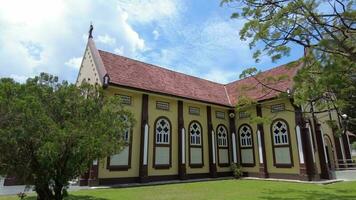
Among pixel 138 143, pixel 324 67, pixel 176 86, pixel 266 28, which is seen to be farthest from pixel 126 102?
pixel 324 67

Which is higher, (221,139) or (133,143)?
(221,139)

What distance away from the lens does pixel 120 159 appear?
17.0 metres

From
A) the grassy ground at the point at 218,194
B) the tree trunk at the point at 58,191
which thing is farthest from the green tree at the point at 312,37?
the tree trunk at the point at 58,191

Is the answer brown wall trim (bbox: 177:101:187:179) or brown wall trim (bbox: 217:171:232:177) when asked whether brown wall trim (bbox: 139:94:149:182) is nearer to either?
brown wall trim (bbox: 177:101:187:179)

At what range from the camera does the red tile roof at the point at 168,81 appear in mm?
18953

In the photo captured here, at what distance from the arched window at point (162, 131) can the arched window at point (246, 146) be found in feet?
24.9

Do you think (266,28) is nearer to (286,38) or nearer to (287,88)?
(286,38)

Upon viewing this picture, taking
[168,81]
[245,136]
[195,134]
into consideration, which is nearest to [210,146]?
[195,134]

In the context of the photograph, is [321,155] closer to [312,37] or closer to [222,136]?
[222,136]

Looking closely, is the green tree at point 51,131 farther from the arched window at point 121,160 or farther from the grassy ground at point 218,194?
the arched window at point 121,160

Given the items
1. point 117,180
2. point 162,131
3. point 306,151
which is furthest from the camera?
point 162,131

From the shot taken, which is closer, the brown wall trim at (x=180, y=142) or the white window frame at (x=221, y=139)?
the brown wall trim at (x=180, y=142)

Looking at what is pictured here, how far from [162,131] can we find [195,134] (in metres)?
3.44

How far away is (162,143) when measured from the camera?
1938 centimetres
